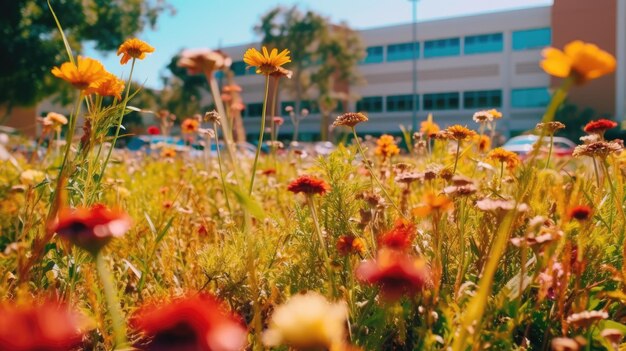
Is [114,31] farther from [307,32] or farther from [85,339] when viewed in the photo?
[85,339]

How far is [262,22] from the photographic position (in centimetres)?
3500

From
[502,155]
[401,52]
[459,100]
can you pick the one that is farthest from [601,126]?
[401,52]

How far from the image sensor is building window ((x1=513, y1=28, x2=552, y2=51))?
31984 millimetres

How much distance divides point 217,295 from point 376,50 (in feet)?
125

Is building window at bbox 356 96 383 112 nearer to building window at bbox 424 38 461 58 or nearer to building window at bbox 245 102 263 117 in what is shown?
building window at bbox 424 38 461 58

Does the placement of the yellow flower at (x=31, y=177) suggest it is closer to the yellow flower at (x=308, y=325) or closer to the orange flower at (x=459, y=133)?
the orange flower at (x=459, y=133)

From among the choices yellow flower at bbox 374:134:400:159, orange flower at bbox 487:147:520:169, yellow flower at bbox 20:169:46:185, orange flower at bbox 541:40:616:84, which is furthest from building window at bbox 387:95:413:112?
orange flower at bbox 541:40:616:84

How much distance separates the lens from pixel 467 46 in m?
34.2

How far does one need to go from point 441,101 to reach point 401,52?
4494mm

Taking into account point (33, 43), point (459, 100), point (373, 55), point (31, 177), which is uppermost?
point (373, 55)

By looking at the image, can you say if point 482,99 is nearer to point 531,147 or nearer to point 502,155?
point 531,147

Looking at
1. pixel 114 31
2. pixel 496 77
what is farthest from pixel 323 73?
pixel 114 31

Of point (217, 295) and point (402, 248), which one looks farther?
point (217, 295)

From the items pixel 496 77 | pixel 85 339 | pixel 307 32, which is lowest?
pixel 85 339
